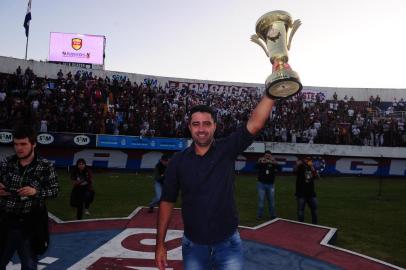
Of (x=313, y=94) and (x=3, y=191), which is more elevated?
(x=313, y=94)

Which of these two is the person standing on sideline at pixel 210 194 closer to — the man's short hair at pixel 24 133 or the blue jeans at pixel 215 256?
the blue jeans at pixel 215 256

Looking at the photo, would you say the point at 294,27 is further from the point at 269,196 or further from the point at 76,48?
the point at 76,48

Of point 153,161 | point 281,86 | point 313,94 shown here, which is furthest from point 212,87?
point 281,86

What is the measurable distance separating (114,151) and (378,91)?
2525cm

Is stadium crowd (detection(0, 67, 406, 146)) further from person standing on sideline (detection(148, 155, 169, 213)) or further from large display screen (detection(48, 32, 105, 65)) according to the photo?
person standing on sideline (detection(148, 155, 169, 213))

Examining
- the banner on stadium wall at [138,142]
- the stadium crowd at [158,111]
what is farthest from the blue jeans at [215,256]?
the banner on stadium wall at [138,142]

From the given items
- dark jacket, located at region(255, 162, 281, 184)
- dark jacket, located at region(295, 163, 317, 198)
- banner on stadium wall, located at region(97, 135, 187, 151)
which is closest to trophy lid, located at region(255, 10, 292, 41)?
dark jacket, located at region(295, 163, 317, 198)

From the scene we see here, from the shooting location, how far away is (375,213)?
533 inches

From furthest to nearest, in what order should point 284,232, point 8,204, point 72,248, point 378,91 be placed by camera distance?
point 378,91 → point 284,232 → point 72,248 → point 8,204

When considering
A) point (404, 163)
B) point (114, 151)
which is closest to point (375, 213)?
point (114, 151)

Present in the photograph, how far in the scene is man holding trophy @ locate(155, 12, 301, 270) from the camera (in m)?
3.57

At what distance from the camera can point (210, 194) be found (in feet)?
11.7

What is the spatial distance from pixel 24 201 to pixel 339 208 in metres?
12.2

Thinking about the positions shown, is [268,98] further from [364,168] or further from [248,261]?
[364,168]
